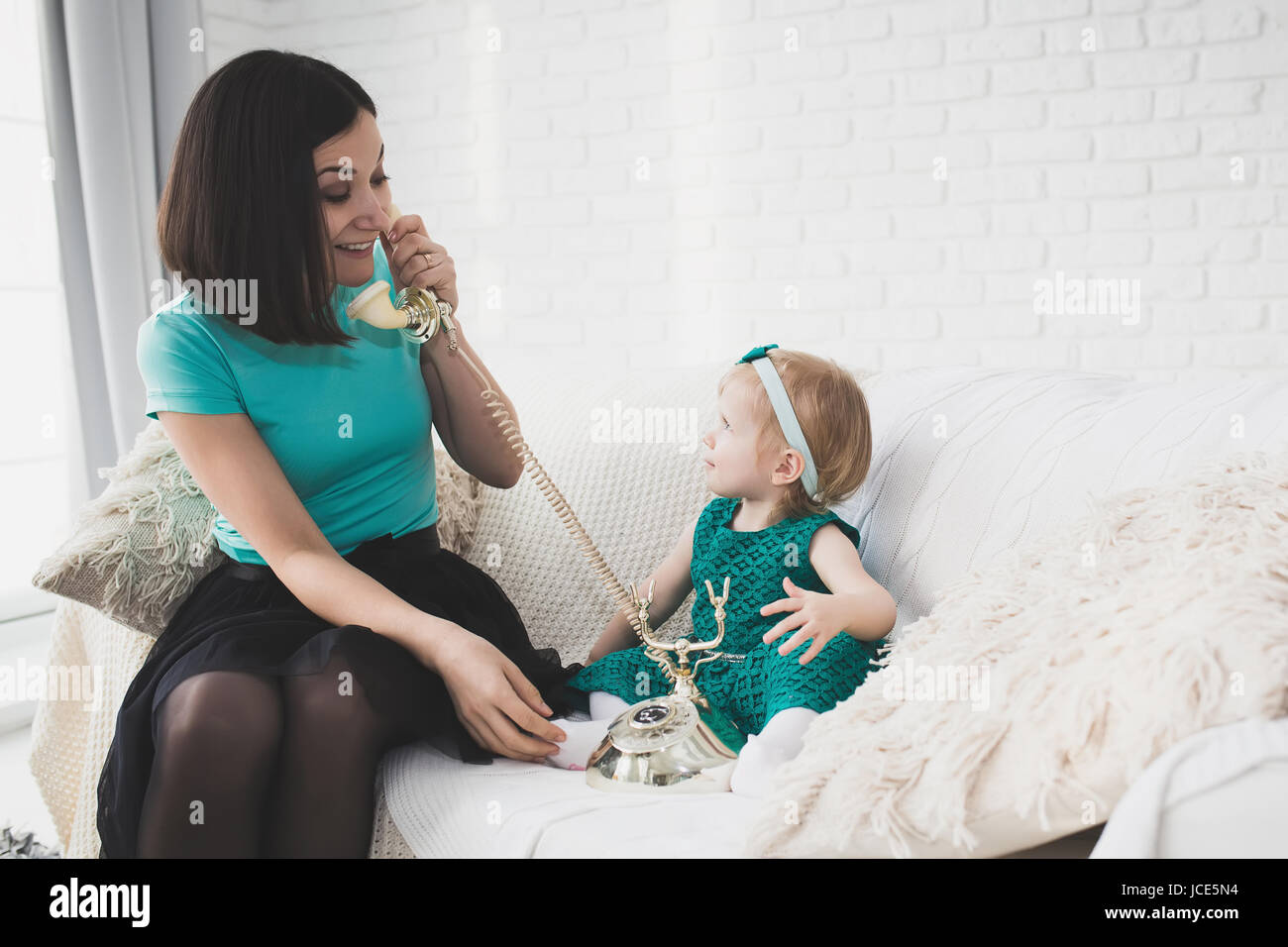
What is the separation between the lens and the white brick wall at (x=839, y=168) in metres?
2.71

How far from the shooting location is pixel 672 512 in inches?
66.2

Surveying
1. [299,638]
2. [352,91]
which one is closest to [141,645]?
[299,638]

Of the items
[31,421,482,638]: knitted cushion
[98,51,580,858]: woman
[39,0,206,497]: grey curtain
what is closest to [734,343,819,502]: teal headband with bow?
[98,51,580,858]: woman

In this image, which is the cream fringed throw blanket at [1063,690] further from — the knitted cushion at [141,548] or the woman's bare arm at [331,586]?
the knitted cushion at [141,548]

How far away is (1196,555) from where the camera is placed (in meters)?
0.86

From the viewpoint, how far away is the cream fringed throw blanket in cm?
75

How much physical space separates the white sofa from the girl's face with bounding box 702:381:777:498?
0.19 meters

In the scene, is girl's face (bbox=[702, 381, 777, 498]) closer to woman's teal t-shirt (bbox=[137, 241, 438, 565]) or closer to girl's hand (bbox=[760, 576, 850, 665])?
girl's hand (bbox=[760, 576, 850, 665])

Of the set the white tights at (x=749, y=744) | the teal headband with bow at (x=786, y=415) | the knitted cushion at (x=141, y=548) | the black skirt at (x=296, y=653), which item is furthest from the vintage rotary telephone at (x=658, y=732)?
the knitted cushion at (x=141, y=548)

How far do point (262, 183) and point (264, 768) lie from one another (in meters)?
0.67

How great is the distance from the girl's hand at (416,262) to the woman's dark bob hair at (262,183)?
100mm
